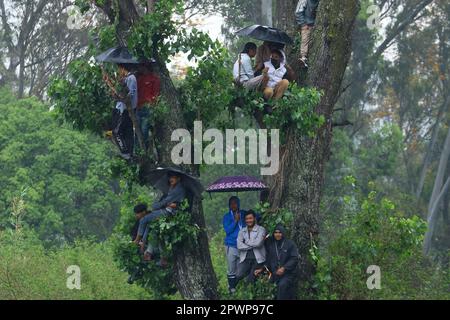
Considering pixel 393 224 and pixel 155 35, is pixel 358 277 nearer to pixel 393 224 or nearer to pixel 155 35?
pixel 393 224

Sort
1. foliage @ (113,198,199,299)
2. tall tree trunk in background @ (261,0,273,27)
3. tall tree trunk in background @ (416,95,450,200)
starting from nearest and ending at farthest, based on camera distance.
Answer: foliage @ (113,198,199,299)
tall tree trunk in background @ (261,0,273,27)
tall tree trunk in background @ (416,95,450,200)

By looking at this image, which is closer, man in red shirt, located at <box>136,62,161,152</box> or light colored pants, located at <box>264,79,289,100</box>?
light colored pants, located at <box>264,79,289,100</box>

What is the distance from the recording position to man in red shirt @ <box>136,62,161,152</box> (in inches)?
544

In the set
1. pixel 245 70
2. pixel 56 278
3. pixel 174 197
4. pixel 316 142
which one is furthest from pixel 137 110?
pixel 56 278

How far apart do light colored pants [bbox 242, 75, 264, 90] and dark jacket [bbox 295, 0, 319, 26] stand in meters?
1.30

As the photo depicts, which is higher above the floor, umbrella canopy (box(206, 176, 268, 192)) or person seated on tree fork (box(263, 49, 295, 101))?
person seated on tree fork (box(263, 49, 295, 101))

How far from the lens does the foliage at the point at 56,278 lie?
16734 mm

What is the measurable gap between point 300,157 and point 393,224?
1.53 metres

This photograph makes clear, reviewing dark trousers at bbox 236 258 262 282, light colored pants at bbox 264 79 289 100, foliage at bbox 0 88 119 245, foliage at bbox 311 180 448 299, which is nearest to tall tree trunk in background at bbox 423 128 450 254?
foliage at bbox 0 88 119 245

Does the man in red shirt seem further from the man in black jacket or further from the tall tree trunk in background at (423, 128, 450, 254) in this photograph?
the tall tree trunk in background at (423, 128, 450, 254)

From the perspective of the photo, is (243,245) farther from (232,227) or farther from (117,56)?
(117,56)

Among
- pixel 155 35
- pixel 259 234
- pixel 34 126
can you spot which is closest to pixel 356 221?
pixel 259 234

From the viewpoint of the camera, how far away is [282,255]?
13.5 metres

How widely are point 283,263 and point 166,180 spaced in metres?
1.72
